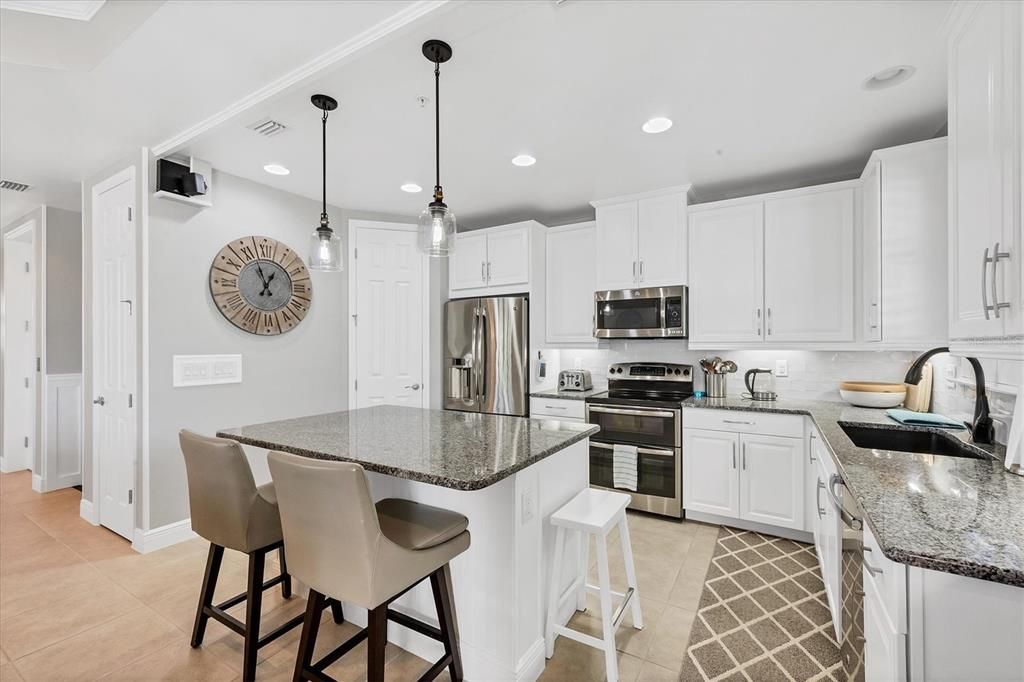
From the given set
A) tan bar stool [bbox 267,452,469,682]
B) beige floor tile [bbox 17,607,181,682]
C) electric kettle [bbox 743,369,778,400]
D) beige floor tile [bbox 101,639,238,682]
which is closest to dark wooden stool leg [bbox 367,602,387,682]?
tan bar stool [bbox 267,452,469,682]

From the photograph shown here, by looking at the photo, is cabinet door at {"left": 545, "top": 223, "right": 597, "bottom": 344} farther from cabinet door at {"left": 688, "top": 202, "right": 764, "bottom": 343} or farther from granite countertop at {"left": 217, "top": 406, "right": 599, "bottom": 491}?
granite countertop at {"left": 217, "top": 406, "right": 599, "bottom": 491}

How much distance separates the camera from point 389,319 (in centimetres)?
417

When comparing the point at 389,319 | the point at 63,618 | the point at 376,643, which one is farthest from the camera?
the point at 389,319

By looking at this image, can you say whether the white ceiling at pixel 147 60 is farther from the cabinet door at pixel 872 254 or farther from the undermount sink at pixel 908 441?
the undermount sink at pixel 908 441

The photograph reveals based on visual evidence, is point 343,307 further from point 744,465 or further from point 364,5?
point 744,465

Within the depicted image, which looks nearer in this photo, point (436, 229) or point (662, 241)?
point (436, 229)

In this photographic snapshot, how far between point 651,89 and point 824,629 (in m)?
2.63

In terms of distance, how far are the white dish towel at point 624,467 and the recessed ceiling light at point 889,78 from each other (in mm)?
2524

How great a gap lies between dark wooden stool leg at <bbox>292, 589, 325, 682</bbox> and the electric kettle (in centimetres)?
315

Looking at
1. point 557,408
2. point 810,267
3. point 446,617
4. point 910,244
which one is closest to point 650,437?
point 557,408

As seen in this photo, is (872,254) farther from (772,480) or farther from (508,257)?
(508,257)

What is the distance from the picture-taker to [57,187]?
358cm

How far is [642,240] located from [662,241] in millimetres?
157

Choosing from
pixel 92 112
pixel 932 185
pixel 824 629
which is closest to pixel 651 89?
pixel 932 185
